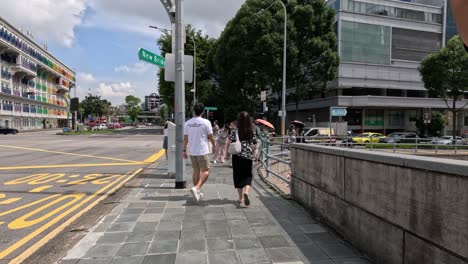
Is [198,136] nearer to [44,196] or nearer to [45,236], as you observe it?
[45,236]

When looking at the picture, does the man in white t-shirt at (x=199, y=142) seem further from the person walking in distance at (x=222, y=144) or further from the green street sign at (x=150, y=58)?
the person walking in distance at (x=222, y=144)

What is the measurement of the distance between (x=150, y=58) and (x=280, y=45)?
27.0 metres

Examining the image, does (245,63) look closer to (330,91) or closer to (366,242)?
(330,91)

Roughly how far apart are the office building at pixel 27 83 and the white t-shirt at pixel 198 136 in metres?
63.0

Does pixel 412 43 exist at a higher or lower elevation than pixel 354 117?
higher

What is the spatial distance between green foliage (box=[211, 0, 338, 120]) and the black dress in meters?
28.1

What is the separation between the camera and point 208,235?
4691 mm

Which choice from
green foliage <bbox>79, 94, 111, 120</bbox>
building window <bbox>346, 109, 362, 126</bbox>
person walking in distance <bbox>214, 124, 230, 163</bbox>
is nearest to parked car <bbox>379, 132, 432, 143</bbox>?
person walking in distance <bbox>214, 124, 230, 163</bbox>

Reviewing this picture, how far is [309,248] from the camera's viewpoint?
166 inches

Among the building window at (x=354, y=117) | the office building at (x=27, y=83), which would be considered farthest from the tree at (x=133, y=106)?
the building window at (x=354, y=117)

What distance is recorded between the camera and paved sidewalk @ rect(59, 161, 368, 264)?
393 centimetres

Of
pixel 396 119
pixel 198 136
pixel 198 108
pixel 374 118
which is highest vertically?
pixel 374 118

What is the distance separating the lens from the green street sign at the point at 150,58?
8156 mm

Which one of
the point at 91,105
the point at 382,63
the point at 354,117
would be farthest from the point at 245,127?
the point at 91,105
